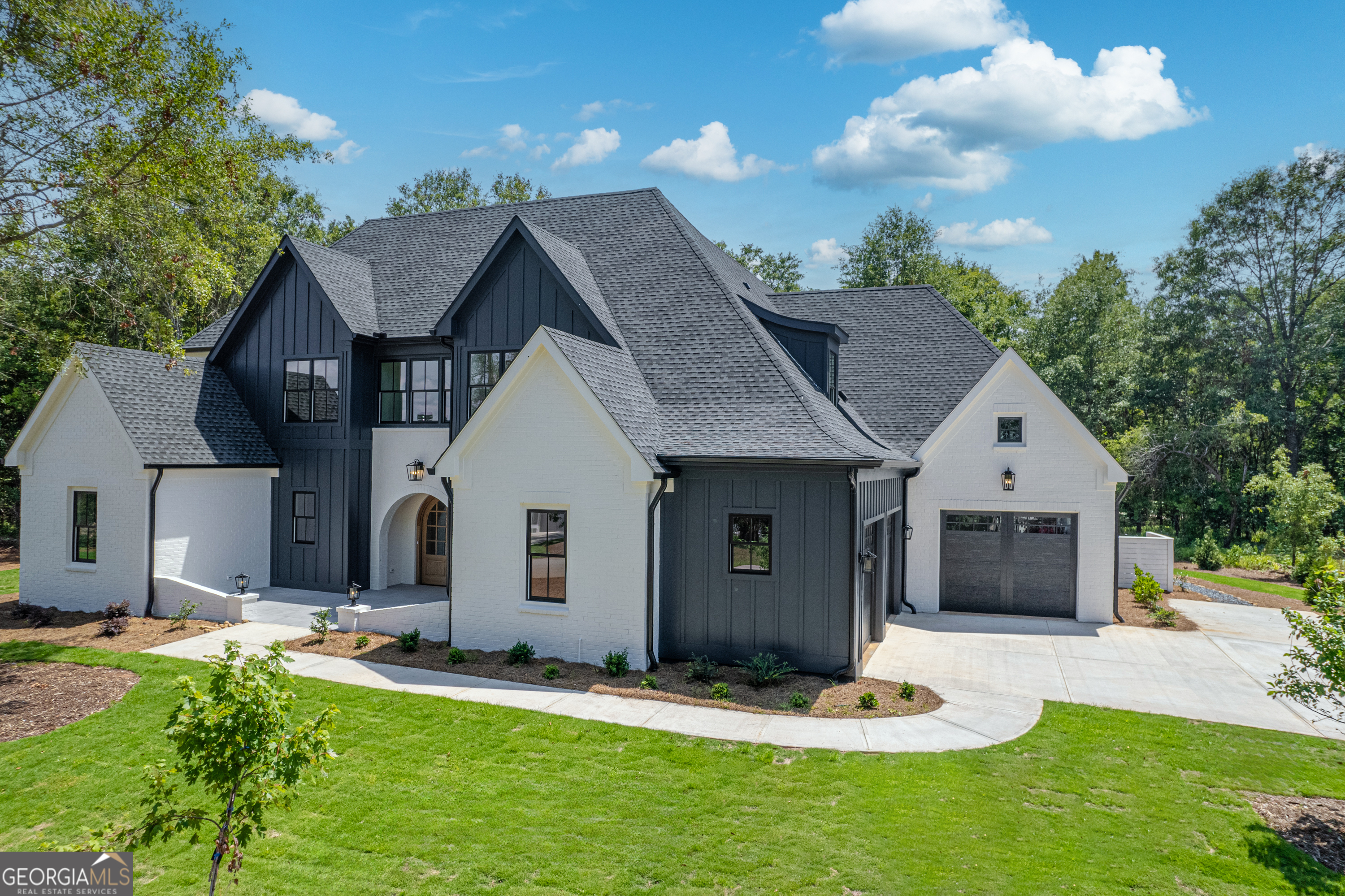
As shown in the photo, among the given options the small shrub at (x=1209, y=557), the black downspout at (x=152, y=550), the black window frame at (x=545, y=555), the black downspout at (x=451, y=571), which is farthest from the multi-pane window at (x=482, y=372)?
the small shrub at (x=1209, y=557)

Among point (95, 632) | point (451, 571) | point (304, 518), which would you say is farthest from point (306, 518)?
point (451, 571)

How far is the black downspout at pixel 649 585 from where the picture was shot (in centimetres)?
1129

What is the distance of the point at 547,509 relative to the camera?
11969mm

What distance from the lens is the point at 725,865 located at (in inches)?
236

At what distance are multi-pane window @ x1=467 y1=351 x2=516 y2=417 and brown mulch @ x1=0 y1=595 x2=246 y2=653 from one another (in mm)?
6478

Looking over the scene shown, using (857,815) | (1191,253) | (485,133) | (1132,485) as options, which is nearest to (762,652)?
(857,815)

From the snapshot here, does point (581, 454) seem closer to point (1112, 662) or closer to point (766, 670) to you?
point (766, 670)

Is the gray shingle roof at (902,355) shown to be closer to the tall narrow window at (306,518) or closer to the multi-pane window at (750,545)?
the multi-pane window at (750,545)

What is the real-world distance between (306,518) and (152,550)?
3.12m

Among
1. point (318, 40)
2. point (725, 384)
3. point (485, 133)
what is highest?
point (485, 133)

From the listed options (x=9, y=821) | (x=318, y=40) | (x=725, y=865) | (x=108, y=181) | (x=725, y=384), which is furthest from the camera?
(x=318, y=40)

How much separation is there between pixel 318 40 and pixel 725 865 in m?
15.9

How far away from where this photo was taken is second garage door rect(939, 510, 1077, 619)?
15.7 m

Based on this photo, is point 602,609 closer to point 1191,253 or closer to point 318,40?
point 318,40
